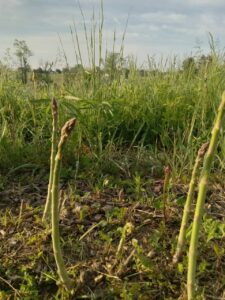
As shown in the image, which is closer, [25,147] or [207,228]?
[207,228]

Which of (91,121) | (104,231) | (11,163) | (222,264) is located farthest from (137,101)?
(222,264)

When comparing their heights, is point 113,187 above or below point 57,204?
below

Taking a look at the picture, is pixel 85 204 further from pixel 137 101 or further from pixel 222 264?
pixel 137 101

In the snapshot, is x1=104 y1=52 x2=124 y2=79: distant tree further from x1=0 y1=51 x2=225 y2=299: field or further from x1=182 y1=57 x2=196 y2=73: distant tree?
x1=182 y1=57 x2=196 y2=73: distant tree

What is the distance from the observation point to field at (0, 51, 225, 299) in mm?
1738

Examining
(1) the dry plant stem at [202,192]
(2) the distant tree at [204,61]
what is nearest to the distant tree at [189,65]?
(2) the distant tree at [204,61]

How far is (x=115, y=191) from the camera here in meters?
2.32

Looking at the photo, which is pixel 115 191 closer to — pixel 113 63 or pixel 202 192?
pixel 202 192

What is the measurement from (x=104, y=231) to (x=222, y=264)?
535 mm

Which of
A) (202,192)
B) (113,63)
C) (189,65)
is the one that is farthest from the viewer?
(189,65)

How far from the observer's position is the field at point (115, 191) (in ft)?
5.70

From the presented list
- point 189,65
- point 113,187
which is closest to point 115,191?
point 113,187

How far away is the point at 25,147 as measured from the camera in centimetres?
279

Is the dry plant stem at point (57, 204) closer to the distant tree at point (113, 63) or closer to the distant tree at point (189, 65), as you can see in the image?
the distant tree at point (113, 63)
